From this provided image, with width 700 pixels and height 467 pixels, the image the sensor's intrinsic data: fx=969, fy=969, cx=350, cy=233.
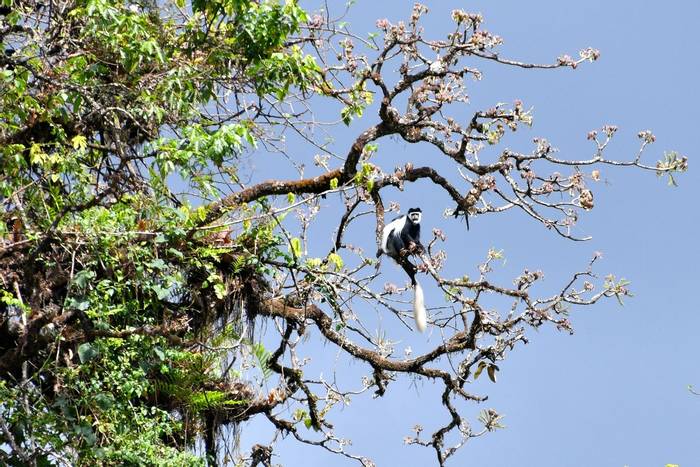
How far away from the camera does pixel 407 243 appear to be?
1012cm

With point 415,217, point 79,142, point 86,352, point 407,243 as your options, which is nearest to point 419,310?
point 407,243

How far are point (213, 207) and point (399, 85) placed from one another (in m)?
1.84

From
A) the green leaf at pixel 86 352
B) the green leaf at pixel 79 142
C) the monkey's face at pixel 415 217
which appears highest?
the monkey's face at pixel 415 217

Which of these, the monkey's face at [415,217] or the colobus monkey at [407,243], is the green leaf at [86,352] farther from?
the monkey's face at [415,217]

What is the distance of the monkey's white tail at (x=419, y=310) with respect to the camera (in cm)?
826

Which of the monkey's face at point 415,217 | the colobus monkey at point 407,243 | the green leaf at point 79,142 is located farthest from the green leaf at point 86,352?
the monkey's face at point 415,217

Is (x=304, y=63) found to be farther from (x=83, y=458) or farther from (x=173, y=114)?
(x=83, y=458)

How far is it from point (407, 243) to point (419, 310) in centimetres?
190

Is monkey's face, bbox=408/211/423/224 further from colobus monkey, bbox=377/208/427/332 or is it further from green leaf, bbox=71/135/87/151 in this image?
green leaf, bbox=71/135/87/151

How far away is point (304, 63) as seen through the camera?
24.9 feet

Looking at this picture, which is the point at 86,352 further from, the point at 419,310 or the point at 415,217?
the point at 415,217

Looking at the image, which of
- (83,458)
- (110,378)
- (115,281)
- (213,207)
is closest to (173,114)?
(213,207)

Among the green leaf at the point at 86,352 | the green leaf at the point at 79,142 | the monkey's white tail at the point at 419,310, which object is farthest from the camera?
the monkey's white tail at the point at 419,310

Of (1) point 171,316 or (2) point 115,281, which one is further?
(1) point 171,316
